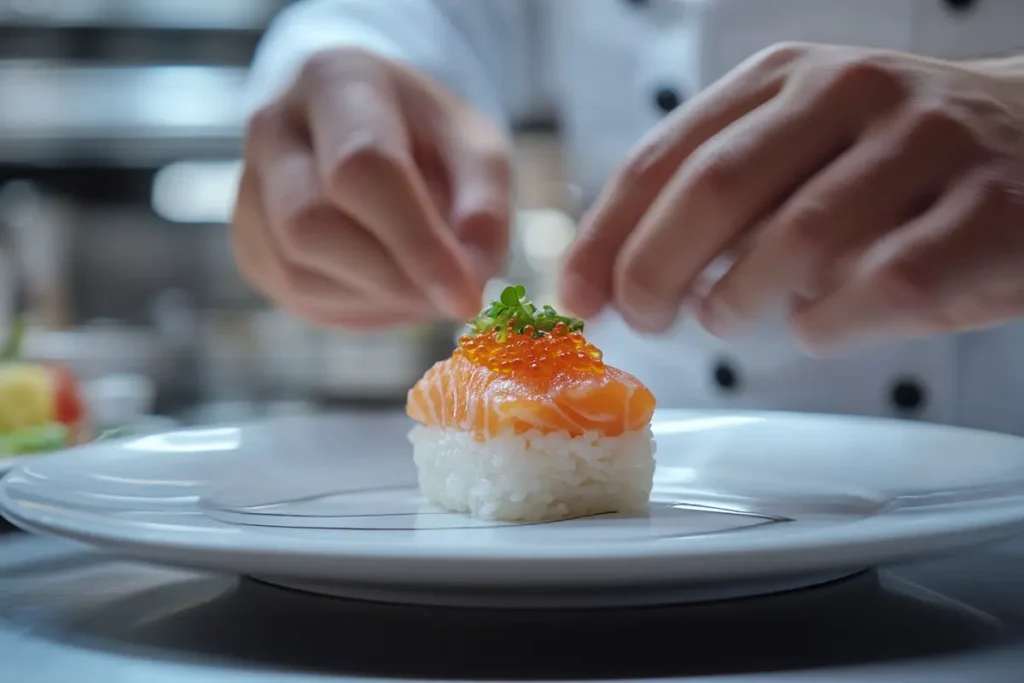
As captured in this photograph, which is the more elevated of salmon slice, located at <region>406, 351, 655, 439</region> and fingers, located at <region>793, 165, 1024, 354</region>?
fingers, located at <region>793, 165, 1024, 354</region>

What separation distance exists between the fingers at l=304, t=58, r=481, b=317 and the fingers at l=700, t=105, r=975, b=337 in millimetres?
341

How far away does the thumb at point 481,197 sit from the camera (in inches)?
44.6

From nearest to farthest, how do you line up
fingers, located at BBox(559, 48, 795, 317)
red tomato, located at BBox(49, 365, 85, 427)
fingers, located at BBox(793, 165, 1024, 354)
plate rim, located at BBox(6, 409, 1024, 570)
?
plate rim, located at BBox(6, 409, 1024, 570), fingers, located at BBox(793, 165, 1024, 354), fingers, located at BBox(559, 48, 795, 317), red tomato, located at BBox(49, 365, 85, 427)

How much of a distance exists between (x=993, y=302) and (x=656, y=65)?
813mm

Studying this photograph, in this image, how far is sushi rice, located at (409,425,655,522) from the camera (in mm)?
823

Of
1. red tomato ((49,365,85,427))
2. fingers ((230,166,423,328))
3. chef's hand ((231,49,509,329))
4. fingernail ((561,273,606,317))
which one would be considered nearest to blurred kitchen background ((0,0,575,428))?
red tomato ((49,365,85,427))

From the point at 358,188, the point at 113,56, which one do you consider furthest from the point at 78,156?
the point at 358,188

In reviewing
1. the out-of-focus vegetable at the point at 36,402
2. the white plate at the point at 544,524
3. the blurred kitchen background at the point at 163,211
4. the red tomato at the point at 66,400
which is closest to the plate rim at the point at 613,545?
the white plate at the point at 544,524

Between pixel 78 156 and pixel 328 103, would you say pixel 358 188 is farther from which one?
pixel 78 156

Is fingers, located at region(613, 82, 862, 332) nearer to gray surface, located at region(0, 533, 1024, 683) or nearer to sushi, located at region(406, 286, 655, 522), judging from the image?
sushi, located at region(406, 286, 655, 522)

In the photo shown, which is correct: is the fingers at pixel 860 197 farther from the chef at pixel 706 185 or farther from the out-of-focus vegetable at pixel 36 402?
the out-of-focus vegetable at pixel 36 402

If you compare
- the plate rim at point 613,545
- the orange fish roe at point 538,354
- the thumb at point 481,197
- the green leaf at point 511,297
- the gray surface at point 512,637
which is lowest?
the gray surface at point 512,637

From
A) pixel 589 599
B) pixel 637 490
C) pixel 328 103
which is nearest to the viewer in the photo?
pixel 589 599

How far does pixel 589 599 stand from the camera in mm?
542
